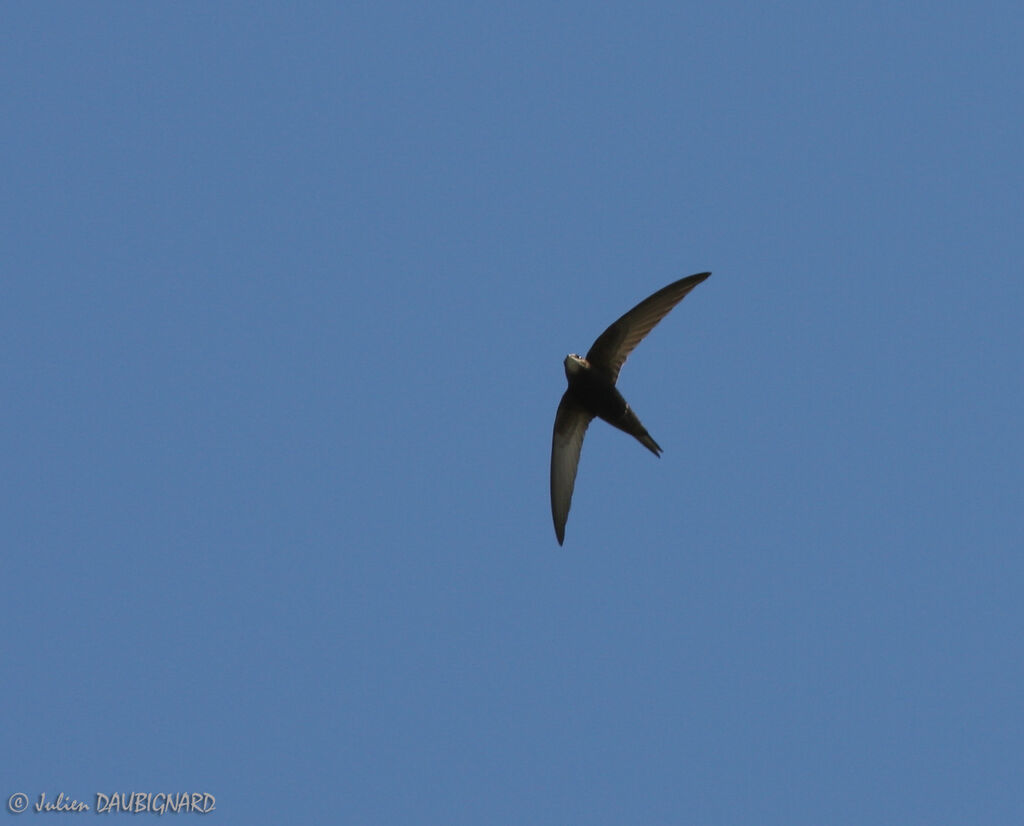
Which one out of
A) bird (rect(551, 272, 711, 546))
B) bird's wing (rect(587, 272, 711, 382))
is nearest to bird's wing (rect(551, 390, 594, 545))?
bird (rect(551, 272, 711, 546))

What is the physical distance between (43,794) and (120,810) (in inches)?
26.9

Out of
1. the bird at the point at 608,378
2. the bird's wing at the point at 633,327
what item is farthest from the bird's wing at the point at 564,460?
the bird's wing at the point at 633,327

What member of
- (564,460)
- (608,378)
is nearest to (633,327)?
(608,378)

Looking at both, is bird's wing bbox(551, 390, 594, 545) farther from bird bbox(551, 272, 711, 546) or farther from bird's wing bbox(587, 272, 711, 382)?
bird's wing bbox(587, 272, 711, 382)

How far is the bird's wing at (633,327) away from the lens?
39.9 ft

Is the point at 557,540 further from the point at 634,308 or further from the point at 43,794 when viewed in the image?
the point at 43,794

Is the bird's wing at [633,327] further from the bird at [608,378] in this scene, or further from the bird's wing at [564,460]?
the bird's wing at [564,460]

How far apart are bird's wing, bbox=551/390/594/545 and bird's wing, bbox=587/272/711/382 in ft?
2.55

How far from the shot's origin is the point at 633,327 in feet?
40.8

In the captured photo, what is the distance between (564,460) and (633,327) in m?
1.61

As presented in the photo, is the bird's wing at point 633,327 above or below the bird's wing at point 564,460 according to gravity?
above

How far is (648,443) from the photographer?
12.8 m

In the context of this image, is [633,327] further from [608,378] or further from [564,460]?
[564,460]

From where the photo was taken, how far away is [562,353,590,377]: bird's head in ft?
40.5
